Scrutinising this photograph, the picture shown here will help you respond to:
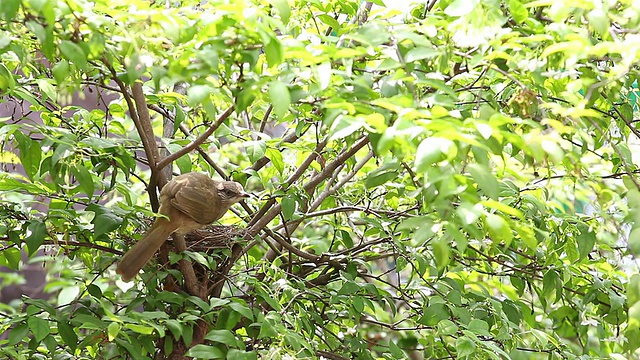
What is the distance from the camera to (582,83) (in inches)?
50.8

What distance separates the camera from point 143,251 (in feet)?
5.97

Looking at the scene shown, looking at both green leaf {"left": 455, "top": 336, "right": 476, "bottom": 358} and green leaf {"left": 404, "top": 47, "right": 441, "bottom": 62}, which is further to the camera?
green leaf {"left": 455, "top": 336, "right": 476, "bottom": 358}

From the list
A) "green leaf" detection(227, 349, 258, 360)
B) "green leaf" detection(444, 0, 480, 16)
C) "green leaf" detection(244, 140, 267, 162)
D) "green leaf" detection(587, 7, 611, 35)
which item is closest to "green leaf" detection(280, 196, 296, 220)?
"green leaf" detection(244, 140, 267, 162)

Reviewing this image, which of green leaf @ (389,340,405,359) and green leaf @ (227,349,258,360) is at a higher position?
green leaf @ (227,349,258,360)

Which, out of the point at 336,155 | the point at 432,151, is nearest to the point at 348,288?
the point at 336,155

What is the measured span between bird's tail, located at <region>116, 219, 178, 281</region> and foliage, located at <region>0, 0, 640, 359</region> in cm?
6

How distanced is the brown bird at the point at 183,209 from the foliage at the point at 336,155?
0.05 meters

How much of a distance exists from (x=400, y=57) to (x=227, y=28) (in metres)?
0.30

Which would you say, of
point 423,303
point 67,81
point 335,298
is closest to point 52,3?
point 67,81

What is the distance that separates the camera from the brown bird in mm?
1827

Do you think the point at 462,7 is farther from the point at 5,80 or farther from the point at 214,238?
the point at 214,238

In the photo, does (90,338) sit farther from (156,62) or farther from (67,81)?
(156,62)

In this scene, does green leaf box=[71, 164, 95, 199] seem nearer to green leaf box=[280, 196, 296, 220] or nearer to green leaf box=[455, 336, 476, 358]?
green leaf box=[280, 196, 296, 220]

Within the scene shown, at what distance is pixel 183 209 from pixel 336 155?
0.42 metres
